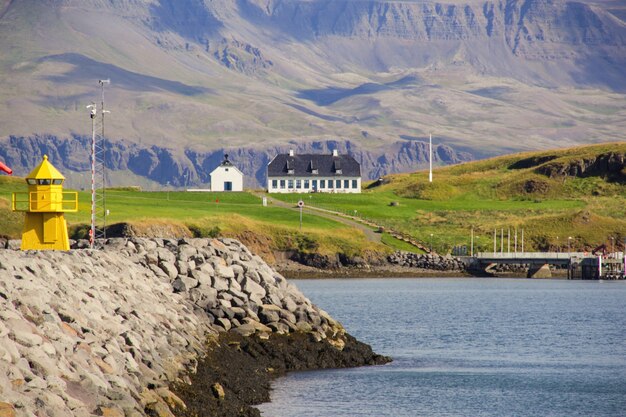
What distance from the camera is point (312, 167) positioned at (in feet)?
579

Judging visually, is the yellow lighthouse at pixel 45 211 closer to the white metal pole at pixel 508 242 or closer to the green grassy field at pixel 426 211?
the green grassy field at pixel 426 211

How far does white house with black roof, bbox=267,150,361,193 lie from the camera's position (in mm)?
174125

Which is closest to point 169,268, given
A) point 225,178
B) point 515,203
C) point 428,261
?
point 428,261

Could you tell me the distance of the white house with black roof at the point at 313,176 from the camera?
174125 millimetres

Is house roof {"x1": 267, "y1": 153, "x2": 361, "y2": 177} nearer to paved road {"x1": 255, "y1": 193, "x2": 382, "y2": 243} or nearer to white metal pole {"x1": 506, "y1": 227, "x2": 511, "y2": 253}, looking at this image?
paved road {"x1": 255, "y1": 193, "x2": 382, "y2": 243}

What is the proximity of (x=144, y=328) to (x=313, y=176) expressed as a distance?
464ft

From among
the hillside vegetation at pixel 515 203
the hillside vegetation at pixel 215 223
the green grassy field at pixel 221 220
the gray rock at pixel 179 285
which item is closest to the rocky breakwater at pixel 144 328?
the gray rock at pixel 179 285

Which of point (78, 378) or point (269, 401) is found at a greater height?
point (78, 378)

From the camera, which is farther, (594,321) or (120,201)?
(120,201)

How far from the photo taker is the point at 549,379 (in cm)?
4572

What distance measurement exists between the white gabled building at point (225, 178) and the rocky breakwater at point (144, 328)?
119m

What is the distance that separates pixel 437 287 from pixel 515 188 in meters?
73.3

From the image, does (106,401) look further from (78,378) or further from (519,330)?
(519,330)

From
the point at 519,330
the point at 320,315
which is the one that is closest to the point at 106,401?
the point at 320,315
